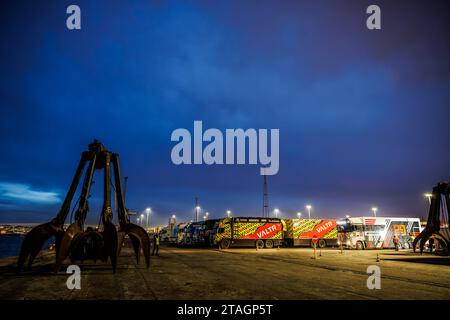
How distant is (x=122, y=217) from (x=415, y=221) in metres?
34.6

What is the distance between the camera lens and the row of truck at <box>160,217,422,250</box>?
32.8 m

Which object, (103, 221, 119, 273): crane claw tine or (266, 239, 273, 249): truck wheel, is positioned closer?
(103, 221, 119, 273): crane claw tine

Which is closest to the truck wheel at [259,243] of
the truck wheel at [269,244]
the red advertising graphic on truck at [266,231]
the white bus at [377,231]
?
the red advertising graphic on truck at [266,231]

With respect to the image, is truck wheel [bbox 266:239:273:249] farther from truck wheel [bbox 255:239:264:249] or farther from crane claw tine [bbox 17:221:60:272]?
crane claw tine [bbox 17:221:60:272]

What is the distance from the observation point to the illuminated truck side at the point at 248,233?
107 ft

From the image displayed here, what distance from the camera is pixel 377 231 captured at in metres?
33.3

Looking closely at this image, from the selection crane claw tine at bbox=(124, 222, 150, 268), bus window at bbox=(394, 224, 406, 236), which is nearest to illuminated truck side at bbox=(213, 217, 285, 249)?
bus window at bbox=(394, 224, 406, 236)

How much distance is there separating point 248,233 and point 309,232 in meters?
7.60

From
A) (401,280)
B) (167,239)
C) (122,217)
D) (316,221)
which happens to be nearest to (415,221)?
(316,221)

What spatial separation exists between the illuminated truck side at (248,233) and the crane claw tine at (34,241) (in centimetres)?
2275

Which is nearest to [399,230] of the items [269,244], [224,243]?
[269,244]
